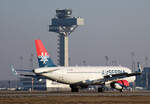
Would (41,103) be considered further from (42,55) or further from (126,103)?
(42,55)

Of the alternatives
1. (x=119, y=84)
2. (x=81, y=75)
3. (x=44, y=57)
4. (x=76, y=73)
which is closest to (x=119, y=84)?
(x=119, y=84)

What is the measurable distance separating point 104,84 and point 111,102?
3380 cm

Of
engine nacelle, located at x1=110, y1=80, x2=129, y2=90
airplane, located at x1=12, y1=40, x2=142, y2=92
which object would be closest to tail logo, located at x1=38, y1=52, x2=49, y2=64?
airplane, located at x1=12, y1=40, x2=142, y2=92

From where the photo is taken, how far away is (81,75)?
96.0 m

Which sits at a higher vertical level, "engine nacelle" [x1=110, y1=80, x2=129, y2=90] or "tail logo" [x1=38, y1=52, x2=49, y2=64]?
"tail logo" [x1=38, y1=52, x2=49, y2=64]

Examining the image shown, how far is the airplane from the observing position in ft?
308

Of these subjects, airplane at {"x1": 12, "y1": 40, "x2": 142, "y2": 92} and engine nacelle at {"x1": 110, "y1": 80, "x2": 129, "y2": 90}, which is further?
engine nacelle at {"x1": 110, "y1": 80, "x2": 129, "y2": 90}

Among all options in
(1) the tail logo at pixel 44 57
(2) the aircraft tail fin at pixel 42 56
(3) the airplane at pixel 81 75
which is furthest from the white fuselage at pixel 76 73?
(1) the tail logo at pixel 44 57

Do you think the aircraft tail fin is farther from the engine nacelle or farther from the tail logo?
the engine nacelle

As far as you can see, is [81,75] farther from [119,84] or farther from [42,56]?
[42,56]

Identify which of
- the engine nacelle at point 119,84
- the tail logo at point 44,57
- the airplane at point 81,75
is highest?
the tail logo at point 44,57

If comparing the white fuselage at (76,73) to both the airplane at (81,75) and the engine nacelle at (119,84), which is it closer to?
the airplane at (81,75)

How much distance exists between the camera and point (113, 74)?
95.8 m

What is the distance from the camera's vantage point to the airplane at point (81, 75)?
9381cm
